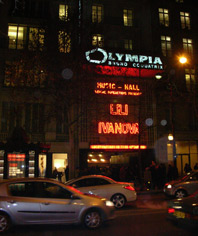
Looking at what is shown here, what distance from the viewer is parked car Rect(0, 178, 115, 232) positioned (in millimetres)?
7141

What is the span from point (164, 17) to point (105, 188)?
26384mm

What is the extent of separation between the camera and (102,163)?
27.6 meters

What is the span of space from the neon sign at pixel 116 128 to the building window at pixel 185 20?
1474 cm

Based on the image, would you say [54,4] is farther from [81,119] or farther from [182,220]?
[182,220]

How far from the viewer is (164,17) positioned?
104 ft

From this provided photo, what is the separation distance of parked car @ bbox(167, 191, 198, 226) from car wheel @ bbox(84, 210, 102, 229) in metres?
2.06

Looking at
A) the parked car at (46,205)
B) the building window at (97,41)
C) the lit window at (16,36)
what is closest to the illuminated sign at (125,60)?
the building window at (97,41)

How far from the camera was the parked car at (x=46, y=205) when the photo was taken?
7.14m

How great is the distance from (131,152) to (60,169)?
7.80m

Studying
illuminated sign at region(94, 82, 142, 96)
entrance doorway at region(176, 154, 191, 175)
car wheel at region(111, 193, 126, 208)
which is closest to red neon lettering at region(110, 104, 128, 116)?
illuminated sign at region(94, 82, 142, 96)

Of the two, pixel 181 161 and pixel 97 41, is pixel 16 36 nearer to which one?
pixel 97 41

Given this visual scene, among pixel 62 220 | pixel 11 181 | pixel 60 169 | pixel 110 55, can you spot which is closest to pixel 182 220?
pixel 62 220

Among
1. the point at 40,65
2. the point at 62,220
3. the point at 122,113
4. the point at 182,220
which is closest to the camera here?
the point at 182,220

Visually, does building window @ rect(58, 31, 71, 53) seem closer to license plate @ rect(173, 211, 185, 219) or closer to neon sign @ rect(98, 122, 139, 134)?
neon sign @ rect(98, 122, 139, 134)
